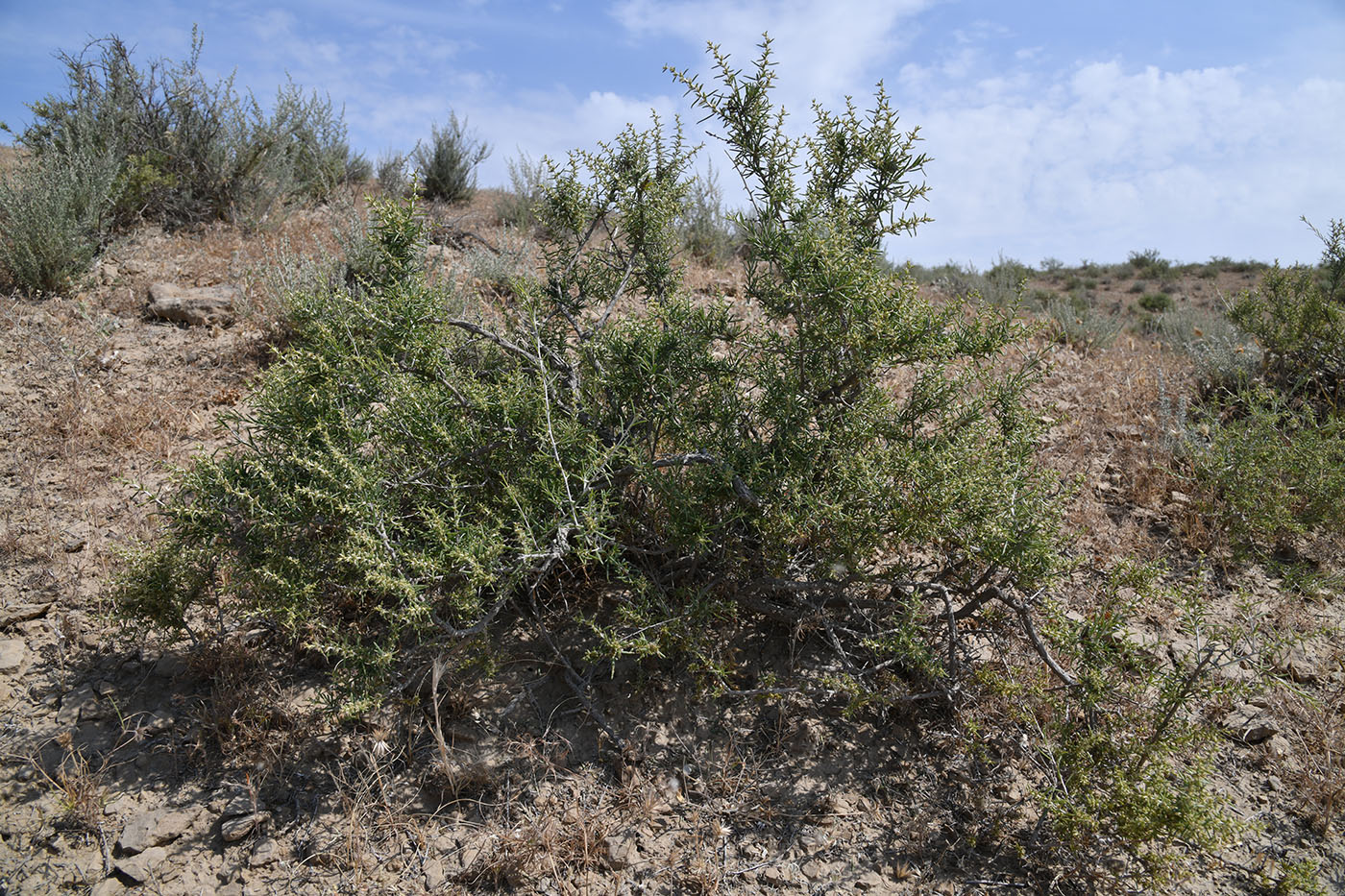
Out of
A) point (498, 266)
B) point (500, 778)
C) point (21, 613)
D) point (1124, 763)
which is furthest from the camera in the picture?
point (498, 266)

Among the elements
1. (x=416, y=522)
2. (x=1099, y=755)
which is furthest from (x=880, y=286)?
(x=416, y=522)

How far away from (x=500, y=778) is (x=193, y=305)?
14.0ft

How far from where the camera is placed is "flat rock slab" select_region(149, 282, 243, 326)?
520 centimetres

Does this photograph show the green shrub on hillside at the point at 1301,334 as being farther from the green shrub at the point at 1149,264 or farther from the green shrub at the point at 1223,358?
the green shrub at the point at 1149,264

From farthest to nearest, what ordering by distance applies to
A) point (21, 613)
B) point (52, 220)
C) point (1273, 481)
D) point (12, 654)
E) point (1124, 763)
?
point (52, 220) → point (1273, 481) → point (21, 613) → point (12, 654) → point (1124, 763)

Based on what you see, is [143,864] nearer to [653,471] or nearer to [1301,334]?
[653,471]

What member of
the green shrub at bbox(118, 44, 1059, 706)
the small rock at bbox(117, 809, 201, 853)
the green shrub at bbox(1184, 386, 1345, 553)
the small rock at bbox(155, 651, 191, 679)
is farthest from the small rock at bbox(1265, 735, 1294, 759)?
the small rock at bbox(155, 651, 191, 679)

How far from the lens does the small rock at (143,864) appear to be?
2.48 m

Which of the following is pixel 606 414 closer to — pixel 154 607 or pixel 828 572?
pixel 828 572

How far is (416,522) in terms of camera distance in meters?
3.01

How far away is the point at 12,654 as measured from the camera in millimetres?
3119

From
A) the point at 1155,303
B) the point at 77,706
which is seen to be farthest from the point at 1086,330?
the point at 1155,303

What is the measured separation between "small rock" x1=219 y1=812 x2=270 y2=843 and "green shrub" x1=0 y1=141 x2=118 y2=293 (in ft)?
15.1

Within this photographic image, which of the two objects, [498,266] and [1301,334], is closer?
[1301,334]
